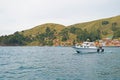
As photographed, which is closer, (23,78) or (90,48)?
(23,78)

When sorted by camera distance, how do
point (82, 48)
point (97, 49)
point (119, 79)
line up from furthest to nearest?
point (97, 49), point (82, 48), point (119, 79)

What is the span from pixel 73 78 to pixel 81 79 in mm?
2112

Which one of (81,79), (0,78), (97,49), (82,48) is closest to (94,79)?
(81,79)

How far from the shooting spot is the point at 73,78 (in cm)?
5003

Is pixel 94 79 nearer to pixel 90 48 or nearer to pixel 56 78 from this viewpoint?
pixel 56 78

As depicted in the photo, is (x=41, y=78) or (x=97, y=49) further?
(x=97, y=49)

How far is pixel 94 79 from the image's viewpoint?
48250mm

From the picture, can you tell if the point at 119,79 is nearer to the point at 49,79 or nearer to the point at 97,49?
the point at 49,79

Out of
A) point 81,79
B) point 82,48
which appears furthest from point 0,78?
point 82,48

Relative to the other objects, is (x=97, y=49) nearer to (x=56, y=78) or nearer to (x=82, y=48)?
(x=82, y=48)

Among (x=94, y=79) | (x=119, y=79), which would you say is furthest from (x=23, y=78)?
(x=119, y=79)

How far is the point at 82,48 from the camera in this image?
143m

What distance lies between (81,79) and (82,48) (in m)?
94.8

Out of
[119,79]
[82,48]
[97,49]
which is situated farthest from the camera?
[97,49]
